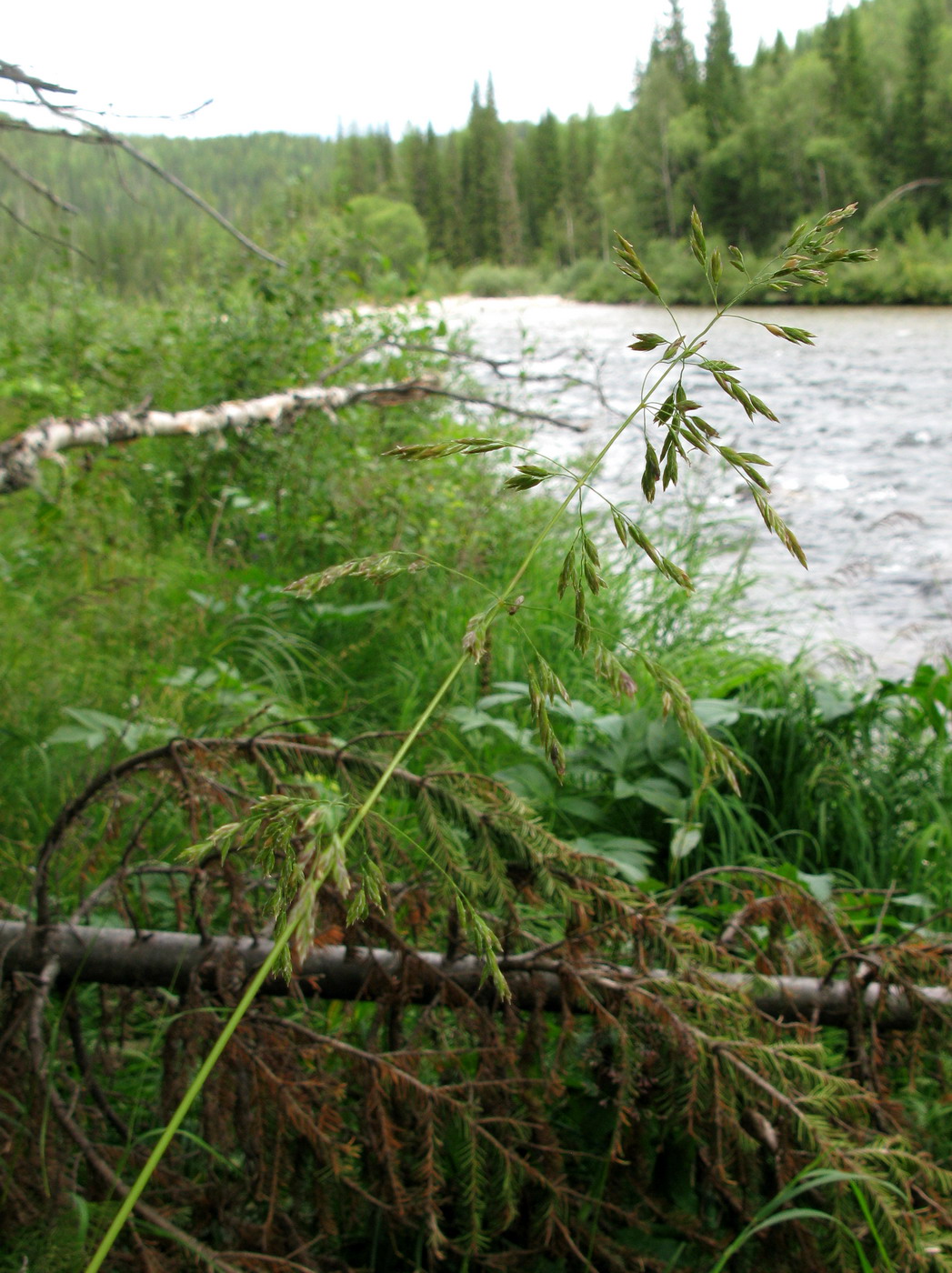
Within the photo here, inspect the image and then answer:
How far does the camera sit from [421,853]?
139 centimetres

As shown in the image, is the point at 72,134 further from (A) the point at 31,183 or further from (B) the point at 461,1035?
(B) the point at 461,1035

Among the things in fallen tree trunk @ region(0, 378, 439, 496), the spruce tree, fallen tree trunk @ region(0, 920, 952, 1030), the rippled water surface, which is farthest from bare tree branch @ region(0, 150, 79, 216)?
the spruce tree

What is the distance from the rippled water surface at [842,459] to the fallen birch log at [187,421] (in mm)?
1005

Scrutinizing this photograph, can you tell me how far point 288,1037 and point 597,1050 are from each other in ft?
1.40

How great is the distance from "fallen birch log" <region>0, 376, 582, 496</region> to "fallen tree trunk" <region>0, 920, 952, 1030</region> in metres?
1.92

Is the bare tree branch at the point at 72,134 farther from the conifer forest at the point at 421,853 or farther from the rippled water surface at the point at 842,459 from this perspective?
the rippled water surface at the point at 842,459

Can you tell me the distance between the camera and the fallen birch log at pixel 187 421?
2801mm

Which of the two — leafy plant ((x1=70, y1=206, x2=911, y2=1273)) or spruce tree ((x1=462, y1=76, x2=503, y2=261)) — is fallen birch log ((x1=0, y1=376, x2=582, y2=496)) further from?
spruce tree ((x1=462, y1=76, x2=503, y2=261))

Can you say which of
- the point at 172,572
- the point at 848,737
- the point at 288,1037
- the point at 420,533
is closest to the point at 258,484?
the point at 172,572

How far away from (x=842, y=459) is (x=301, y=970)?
7940mm

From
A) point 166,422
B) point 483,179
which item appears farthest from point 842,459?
point 483,179

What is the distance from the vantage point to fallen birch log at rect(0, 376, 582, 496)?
110 inches

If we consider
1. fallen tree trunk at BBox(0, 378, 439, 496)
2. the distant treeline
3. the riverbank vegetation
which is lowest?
the riverbank vegetation

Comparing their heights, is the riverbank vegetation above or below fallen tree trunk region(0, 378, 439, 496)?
below
